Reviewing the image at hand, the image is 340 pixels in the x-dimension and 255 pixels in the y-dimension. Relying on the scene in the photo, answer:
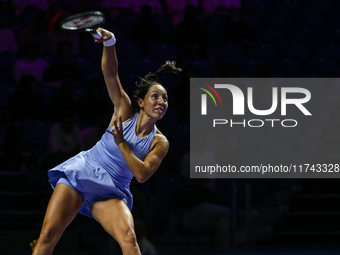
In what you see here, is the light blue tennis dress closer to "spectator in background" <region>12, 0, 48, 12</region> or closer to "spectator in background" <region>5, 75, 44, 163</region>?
"spectator in background" <region>5, 75, 44, 163</region>

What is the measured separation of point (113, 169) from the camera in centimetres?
348

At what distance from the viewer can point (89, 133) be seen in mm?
A: 6734

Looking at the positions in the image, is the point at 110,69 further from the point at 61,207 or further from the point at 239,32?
the point at 239,32

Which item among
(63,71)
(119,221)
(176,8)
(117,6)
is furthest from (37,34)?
(119,221)

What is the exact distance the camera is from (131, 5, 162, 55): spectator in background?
28.7 feet

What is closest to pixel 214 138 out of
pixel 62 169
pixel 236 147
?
pixel 236 147

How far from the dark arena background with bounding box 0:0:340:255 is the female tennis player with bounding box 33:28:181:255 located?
2398 mm

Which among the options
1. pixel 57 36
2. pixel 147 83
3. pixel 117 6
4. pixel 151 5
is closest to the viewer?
→ pixel 147 83

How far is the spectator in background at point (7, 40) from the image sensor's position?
818 centimetres

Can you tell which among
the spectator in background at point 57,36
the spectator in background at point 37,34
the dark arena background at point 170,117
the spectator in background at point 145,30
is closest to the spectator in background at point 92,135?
the dark arena background at point 170,117

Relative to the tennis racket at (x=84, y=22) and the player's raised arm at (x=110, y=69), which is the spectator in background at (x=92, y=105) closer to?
the player's raised arm at (x=110, y=69)

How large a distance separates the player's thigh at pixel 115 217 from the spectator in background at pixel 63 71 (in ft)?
14.1

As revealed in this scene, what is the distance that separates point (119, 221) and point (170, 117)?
14.9 feet

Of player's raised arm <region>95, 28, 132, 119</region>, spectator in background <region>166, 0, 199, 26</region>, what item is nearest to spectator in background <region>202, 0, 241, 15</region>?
spectator in background <region>166, 0, 199, 26</region>
